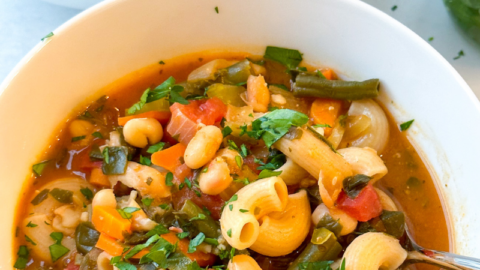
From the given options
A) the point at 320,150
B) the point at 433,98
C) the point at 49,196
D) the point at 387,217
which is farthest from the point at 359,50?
the point at 49,196

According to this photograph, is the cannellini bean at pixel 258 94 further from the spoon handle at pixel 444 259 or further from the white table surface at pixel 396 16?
the white table surface at pixel 396 16

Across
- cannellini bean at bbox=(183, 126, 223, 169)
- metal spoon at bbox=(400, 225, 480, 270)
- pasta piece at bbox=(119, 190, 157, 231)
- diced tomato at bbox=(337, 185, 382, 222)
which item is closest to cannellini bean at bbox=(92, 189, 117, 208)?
pasta piece at bbox=(119, 190, 157, 231)

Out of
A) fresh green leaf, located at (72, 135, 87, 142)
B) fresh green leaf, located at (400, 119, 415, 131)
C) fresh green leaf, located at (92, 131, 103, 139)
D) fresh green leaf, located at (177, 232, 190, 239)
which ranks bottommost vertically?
fresh green leaf, located at (177, 232, 190, 239)

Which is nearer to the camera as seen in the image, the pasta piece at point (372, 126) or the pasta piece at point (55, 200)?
the pasta piece at point (55, 200)

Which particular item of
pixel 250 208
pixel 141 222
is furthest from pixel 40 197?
pixel 250 208

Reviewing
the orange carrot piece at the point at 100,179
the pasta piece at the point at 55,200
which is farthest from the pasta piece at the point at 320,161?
the pasta piece at the point at 55,200

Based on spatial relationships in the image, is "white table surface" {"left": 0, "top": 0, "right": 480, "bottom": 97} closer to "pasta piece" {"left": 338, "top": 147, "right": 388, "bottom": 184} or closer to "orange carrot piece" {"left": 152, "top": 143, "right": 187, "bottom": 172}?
"pasta piece" {"left": 338, "top": 147, "right": 388, "bottom": 184}
